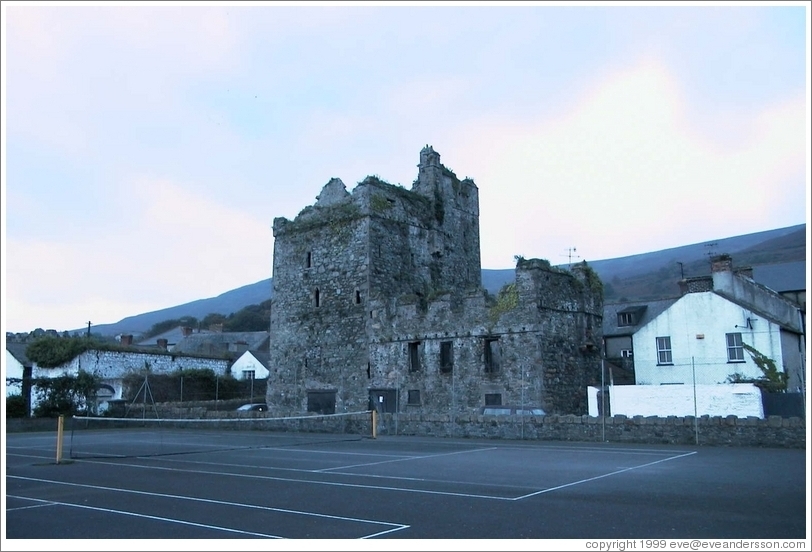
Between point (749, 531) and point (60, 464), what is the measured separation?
15.8 m

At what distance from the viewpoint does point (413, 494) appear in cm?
1210

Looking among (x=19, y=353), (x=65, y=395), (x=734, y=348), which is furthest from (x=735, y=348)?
(x=19, y=353)

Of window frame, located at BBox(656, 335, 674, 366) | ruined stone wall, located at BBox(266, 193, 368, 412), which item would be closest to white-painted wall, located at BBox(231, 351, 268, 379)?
ruined stone wall, located at BBox(266, 193, 368, 412)

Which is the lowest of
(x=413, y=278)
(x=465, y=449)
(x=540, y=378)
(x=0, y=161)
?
(x=465, y=449)

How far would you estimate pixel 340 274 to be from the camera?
118ft

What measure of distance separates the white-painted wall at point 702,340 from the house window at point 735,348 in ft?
0.56

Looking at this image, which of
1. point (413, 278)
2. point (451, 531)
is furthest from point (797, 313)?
point (451, 531)

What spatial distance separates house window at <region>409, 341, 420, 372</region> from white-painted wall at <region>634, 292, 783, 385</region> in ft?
38.3

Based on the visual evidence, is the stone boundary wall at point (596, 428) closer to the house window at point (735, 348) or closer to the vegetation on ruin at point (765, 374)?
the vegetation on ruin at point (765, 374)

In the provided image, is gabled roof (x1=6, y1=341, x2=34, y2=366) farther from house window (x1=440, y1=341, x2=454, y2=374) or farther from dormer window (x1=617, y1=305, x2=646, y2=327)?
dormer window (x1=617, y1=305, x2=646, y2=327)

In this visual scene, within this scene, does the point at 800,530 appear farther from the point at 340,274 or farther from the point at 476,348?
the point at 340,274

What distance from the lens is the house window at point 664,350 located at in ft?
116

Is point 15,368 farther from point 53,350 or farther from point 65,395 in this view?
point 65,395

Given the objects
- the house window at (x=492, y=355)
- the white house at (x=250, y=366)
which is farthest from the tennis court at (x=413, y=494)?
the white house at (x=250, y=366)
